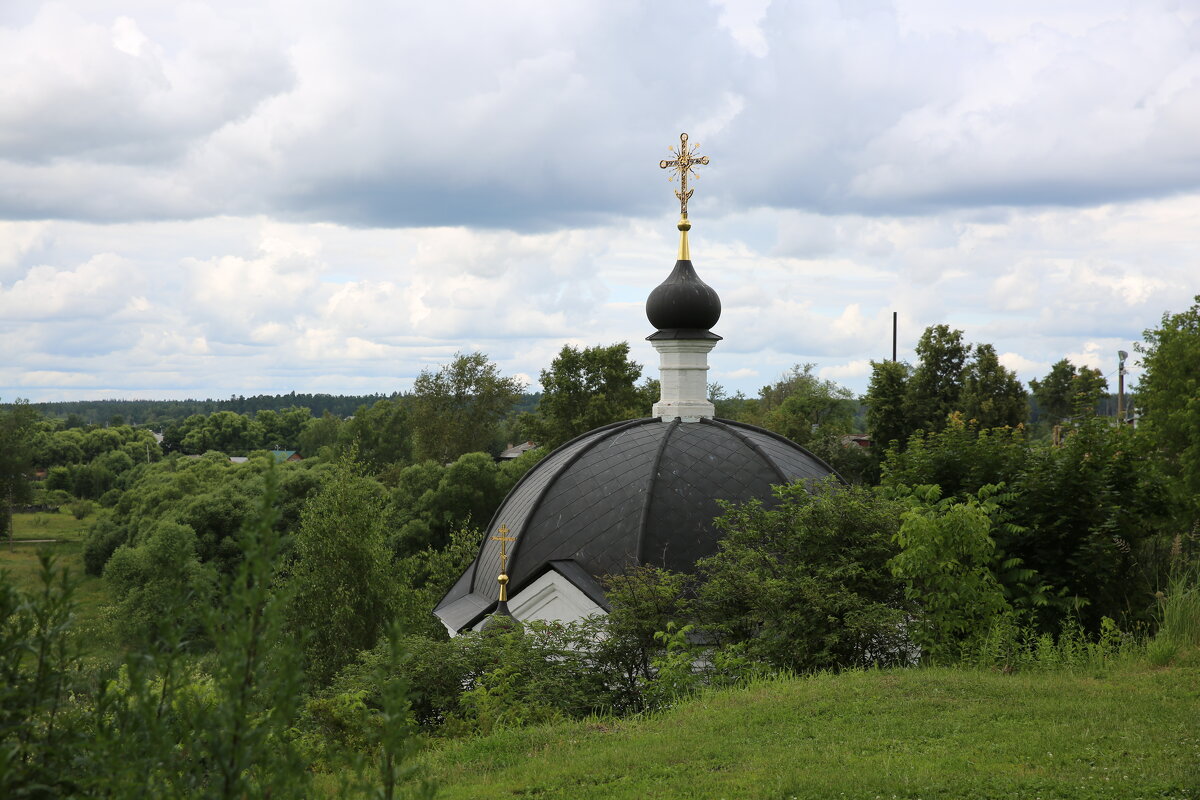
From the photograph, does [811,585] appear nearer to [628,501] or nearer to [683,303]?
[628,501]

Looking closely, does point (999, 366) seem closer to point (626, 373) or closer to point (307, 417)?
point (626, 373)

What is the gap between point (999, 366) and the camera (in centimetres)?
3200

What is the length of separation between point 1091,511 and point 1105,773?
5.95m

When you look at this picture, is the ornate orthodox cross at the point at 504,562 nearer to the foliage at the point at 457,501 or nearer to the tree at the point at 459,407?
the foliage at the point at 457,501

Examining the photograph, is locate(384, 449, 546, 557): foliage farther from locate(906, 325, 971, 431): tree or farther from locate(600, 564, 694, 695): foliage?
locate(600, 564, 694, 695): foliage

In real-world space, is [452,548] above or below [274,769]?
below

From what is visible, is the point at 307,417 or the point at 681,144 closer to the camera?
the point at 681,144

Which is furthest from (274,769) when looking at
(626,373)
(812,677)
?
(626,373)

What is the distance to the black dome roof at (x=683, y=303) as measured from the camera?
17297mm

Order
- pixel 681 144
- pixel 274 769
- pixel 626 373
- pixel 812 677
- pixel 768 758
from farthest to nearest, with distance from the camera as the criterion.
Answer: pixel 626 373, pixel 681 144, pixel 812 677, pixel 768 758, pixel 274 769

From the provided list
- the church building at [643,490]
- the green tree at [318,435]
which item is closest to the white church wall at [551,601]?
the church building at [643,490]

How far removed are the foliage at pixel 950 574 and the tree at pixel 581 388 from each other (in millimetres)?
21529

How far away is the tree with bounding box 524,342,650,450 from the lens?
1240 inches

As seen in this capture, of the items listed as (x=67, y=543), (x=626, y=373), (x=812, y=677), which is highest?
(x=626, y=373)
